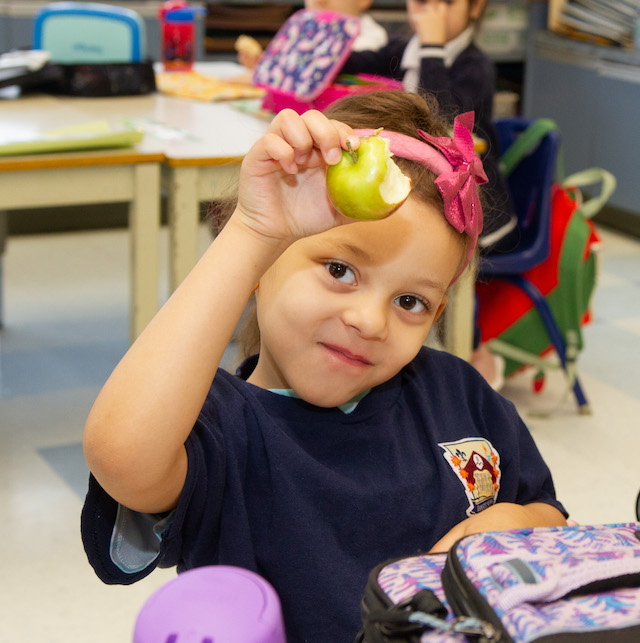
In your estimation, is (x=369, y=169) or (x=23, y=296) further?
(x=23, y=296)

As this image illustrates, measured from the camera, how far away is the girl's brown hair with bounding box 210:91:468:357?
782mm

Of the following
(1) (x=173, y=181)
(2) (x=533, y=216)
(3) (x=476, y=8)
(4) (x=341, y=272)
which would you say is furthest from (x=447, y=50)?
(4) (x=341, y=272)

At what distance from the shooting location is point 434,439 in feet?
2.83

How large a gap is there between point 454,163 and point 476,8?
71.5 inches

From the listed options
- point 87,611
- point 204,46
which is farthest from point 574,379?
point 204,46

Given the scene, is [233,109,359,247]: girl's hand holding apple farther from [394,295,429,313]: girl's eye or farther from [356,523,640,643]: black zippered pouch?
[356,523,640,643]: black zippered pouch

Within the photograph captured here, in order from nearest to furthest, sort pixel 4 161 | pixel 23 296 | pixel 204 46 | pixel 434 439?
pixel 434 439
pixel 4 161
pixel 23 296
pixel 204 46

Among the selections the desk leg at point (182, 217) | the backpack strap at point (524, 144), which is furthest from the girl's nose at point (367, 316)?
the backpack strap at point (524, 144)

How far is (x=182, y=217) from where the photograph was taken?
1748 millimetres

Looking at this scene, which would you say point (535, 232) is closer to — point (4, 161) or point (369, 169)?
point (4, 161)

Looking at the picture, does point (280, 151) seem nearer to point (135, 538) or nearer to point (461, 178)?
point (461, 178)

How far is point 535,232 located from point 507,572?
1793mm

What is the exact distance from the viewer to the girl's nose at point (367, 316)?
741 millimetres

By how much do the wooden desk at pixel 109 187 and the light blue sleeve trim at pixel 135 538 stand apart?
992 millimetres
